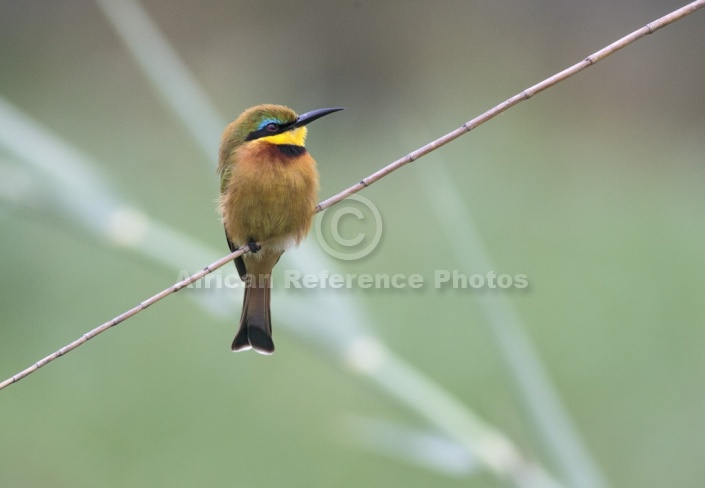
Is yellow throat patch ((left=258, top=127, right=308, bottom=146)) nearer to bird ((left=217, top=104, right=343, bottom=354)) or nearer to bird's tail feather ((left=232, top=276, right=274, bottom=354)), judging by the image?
bird ((left=217, top=104, right=343, bottom=354))

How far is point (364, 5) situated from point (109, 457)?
8.76 feet

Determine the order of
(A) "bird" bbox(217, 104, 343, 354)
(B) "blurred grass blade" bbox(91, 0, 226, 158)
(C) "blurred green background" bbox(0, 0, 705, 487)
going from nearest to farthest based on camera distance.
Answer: (B) "blurred grass blade" bbox(91, 0, 226, 158), (A) "bird" bbox(217, 104, 343, 354), (C) "blurred green background" bbox(0, 0, 705, 487)

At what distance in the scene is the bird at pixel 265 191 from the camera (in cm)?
197

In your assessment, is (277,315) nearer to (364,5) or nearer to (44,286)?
(44,286)

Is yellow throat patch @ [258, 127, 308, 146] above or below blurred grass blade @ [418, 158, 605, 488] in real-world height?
above

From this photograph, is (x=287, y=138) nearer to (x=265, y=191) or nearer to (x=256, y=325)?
(x=265, y=191)

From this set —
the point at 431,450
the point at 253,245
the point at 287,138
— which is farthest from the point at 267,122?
the point at 431,450

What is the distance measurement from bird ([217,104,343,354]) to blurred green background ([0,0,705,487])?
0.29ft

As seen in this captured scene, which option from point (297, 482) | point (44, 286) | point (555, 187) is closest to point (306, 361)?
point (297, 482)

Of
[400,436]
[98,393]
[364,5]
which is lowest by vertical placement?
[400,436]

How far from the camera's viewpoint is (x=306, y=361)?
136 inches

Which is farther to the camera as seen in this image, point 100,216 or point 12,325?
point 12,325

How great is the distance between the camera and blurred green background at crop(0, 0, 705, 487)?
127 inches

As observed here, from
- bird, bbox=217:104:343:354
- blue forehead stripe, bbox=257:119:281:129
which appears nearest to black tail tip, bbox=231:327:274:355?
bird, bbox=217:104:343:354
